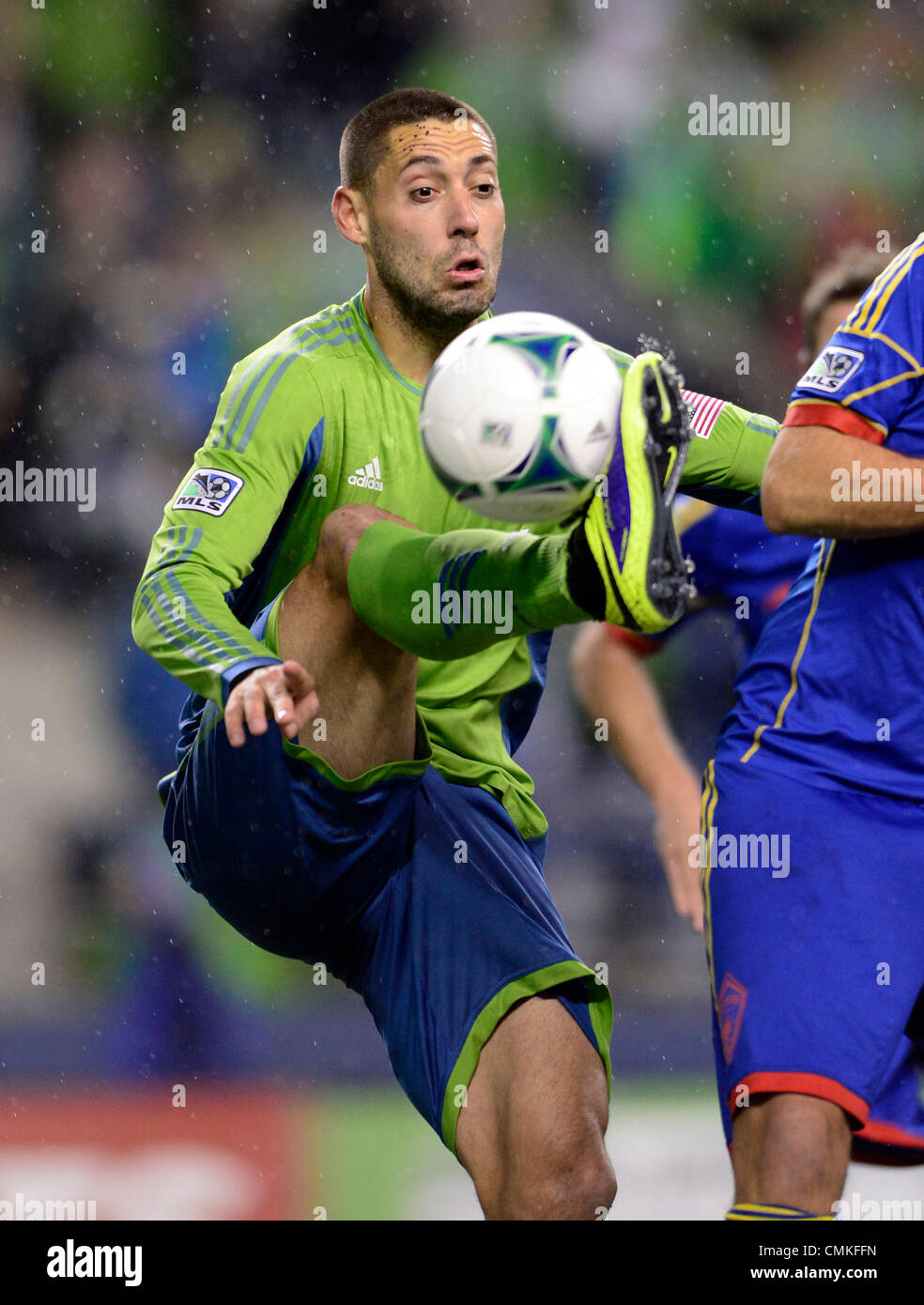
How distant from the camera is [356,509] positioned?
2.47 meters

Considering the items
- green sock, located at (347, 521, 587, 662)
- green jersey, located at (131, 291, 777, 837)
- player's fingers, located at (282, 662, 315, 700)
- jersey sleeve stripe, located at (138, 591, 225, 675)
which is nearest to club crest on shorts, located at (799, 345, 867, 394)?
green sock, located at (347, 521, 587, 662)

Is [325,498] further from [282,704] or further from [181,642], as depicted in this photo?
[282,704]

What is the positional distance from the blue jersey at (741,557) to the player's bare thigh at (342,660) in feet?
2.75

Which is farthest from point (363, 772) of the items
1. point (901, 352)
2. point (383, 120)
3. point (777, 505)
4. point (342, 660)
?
point (383, 120)

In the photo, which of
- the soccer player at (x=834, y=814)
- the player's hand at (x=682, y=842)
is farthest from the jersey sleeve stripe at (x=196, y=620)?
the player's hand at (x=682, y=842)

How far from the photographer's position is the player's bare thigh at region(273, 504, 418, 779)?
8.00ft

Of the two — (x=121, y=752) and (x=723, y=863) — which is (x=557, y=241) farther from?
(x=723, y=863)

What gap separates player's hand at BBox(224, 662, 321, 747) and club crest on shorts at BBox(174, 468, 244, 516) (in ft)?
1.43

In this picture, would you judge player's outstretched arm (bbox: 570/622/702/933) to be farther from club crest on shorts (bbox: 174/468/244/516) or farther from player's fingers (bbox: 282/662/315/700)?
player's fingers (bbox: 282/662/315/700)

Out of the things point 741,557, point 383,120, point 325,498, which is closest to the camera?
point 325,498

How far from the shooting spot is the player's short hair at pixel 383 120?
8.98ft

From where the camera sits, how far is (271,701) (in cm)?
203

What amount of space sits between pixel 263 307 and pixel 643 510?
3.20m

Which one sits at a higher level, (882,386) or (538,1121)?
(882,386)
